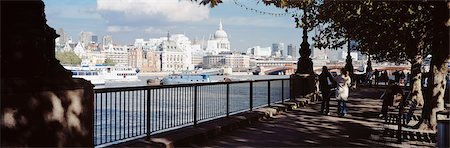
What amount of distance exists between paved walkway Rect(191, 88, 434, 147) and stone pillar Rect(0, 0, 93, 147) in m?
3.12

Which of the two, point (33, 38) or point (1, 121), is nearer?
point (1, 121)

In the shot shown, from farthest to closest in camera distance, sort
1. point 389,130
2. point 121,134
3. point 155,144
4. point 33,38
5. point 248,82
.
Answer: point 248,82
point 389,130
point 121,134
point 155,144
point 33,38

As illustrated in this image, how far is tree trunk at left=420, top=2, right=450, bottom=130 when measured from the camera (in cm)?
1032

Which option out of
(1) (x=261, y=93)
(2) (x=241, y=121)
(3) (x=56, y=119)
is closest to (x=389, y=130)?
(2) (x=241, y=121)

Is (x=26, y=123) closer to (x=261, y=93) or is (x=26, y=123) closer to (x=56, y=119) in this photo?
(x=56, y=119)

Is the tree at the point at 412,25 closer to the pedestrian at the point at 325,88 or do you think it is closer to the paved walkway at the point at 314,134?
the paved walkway at the point at 314,134

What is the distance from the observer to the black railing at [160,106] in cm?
727

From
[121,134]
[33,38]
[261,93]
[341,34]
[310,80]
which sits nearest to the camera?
[33,38]

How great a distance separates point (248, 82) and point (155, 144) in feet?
20.3

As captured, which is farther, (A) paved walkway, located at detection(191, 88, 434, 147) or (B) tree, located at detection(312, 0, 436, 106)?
(B) tree, located at detection(312, 0, 436, 106)

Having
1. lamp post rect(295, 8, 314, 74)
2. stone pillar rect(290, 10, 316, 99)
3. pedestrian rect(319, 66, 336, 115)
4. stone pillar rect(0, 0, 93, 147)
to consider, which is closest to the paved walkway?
pedestrian rect(319, 66, 336, 115)

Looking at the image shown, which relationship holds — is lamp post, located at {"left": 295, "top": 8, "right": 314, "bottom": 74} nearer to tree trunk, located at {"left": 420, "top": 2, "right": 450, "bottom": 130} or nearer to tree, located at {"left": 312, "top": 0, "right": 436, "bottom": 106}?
tree, located at {"left": 312, "top": 0, "right": 436, "bottom": 106}

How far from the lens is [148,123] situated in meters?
7.88

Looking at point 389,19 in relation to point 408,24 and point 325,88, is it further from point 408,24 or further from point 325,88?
point 325,88
